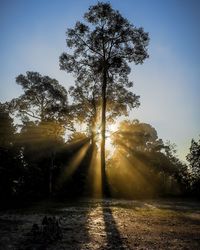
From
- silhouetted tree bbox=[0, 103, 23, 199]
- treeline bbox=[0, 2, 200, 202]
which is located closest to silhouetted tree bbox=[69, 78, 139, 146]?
treeline bbox=[0, 2, 200, 202]

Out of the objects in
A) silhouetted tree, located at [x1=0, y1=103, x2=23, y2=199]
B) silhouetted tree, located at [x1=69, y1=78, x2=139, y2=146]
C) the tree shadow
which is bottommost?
the tree shadow

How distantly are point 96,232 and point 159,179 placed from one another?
71.6 feet

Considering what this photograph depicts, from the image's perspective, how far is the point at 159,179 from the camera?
29.0m

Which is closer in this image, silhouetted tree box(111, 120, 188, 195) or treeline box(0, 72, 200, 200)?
treeline box(0, 72, 200, 200)

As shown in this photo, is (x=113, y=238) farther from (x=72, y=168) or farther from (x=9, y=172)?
(x=72, y=168)

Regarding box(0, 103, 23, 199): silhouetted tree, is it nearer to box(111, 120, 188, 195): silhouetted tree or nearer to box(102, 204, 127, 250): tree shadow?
box(102, 204, 127, 250): tree shadow

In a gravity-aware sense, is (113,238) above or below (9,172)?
below

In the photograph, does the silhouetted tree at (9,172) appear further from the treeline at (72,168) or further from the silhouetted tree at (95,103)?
the silhouetted tree at (95,103)

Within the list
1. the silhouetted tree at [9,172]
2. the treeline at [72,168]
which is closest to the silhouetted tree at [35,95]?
the treeline at [72,168]

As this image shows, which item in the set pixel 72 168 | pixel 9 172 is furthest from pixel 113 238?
pixel 72 168

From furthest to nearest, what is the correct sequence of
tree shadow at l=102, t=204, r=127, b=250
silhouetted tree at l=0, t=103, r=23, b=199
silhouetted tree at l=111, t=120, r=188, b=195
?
1. silhouetted tree at l=111, t=120, r=188, b=195
2. silhouetted tree at l=0, t=103, r=23, b=199
3. tree shadow at l=102, t=204, r=127, b=250

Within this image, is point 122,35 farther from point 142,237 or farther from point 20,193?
point 142,237

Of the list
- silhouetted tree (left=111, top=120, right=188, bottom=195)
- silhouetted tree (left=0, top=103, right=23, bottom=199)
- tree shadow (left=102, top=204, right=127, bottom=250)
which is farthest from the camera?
silhouetted tree (left=111, top=120, right=188, bottom=195)

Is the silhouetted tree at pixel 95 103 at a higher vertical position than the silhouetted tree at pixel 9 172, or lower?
higher
